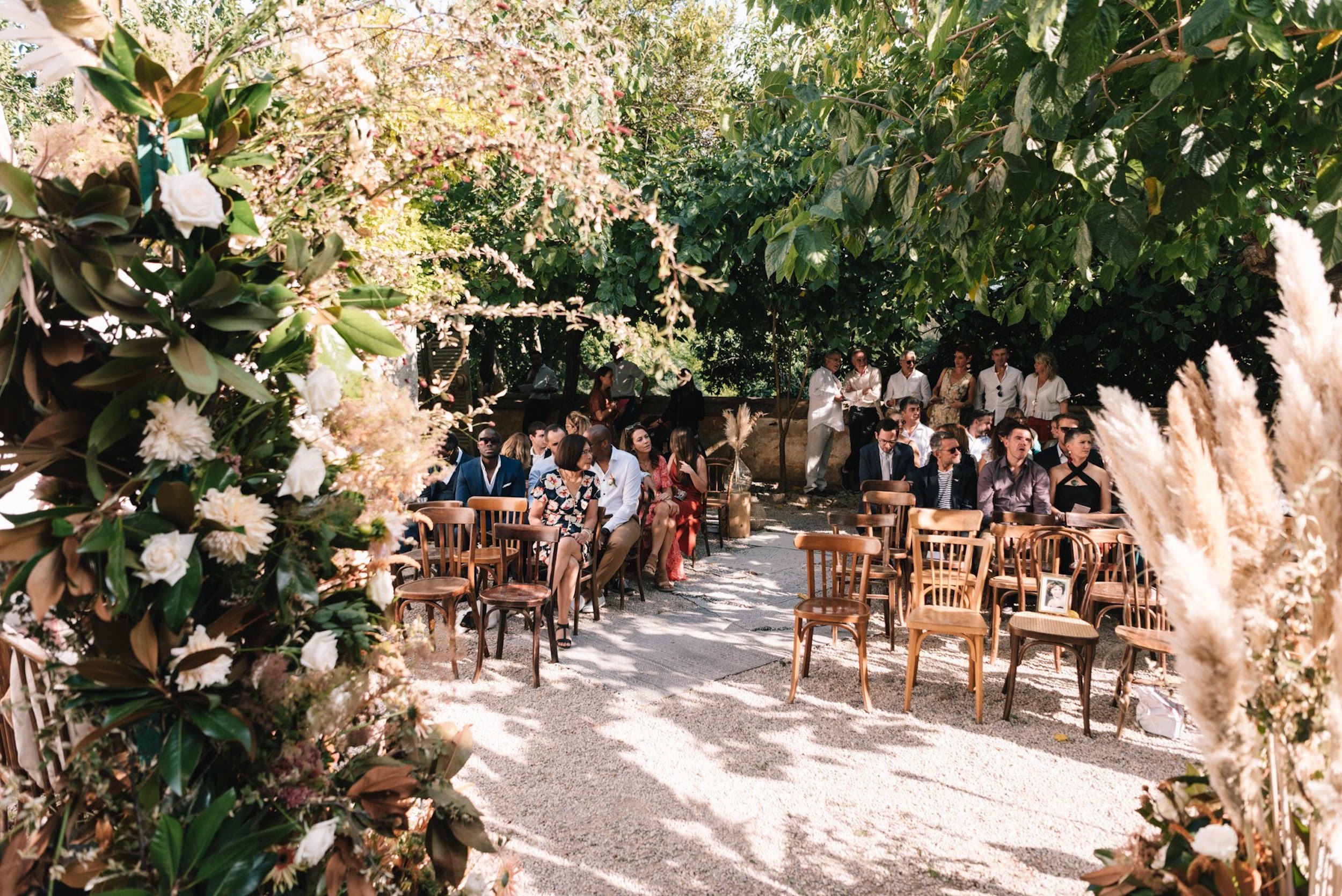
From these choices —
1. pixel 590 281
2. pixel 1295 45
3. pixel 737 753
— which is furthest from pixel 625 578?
pixel 1295 45

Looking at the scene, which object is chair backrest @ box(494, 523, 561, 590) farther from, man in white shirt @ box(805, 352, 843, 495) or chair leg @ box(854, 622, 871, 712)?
man in white shirt @ box(805, 352, 843, 495)

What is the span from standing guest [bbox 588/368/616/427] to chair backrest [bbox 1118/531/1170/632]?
313 inches

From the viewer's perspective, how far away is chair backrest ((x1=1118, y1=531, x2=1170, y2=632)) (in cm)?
502

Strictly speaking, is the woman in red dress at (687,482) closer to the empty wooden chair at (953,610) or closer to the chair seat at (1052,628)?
the empty wooden chair at (953,610)

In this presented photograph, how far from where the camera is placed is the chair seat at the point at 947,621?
16.0ft

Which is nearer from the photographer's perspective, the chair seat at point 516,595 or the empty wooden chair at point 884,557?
the chair seat at point 516,595

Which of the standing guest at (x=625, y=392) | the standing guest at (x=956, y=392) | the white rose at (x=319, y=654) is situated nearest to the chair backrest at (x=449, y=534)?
the white rose at (x=319, y=654)

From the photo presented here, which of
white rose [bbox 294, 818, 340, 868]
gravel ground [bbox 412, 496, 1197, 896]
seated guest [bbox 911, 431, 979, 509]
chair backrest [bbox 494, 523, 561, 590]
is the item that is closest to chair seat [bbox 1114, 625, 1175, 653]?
gravel ground [bbox 412, 496, 1197, 896]

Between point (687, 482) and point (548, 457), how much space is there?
201cm

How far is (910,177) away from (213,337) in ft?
8.23

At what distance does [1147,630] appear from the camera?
16.1 ft

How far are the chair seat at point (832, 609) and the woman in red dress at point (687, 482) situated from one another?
2866 millimetres

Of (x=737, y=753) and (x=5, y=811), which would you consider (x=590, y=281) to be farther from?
(x=5, y=811)

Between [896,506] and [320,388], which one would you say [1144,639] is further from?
[320,388]
